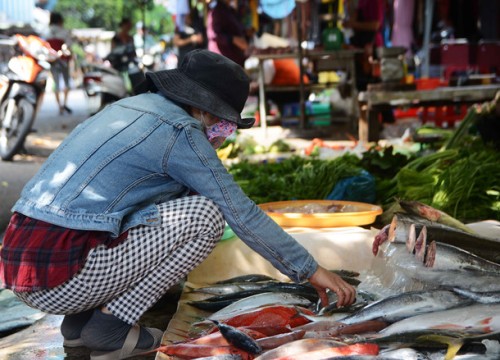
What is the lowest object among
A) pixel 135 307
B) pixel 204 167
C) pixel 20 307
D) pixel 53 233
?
pixel 20 307

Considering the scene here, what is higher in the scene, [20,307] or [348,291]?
[348,291]

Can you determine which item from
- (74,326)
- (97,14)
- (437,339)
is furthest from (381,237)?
(97,14)

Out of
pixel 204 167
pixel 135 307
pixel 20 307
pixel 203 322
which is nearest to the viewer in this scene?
pixel 204 167

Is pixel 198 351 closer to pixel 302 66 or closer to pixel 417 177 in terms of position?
pixel 417 177

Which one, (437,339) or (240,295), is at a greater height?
(437,339)

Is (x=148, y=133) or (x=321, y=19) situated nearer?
(x=148, y=133)

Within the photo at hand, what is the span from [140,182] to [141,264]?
333 mm

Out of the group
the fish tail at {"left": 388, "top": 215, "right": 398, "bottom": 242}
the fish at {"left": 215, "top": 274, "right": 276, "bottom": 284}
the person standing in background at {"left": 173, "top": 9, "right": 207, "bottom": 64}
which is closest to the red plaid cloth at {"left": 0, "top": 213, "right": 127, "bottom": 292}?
the fish at {"left": 215, "top": 274, "right": 276, "bottom": 284}

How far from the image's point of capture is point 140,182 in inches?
119

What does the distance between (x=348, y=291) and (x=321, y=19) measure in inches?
591

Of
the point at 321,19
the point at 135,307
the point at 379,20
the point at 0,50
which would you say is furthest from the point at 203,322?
the point at 0,50

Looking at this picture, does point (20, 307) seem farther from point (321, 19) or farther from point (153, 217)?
point (321, 19)

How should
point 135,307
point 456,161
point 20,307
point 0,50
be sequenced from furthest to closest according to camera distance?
point 0,50, point 456,161, point 20,307, point 135,307

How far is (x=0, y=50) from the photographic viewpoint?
70.5 feet
